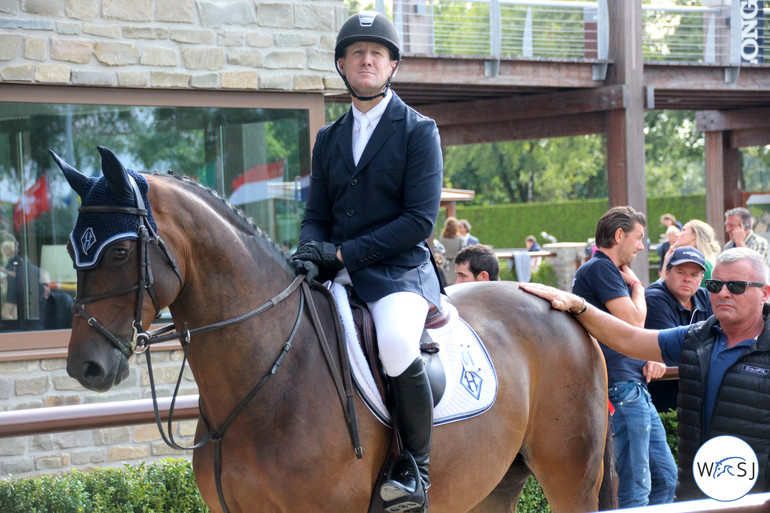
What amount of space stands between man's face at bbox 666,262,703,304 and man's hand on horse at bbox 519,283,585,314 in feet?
4.20

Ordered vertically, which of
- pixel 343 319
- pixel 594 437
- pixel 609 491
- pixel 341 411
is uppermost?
pixel 343 319

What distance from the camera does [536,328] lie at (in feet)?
13.6

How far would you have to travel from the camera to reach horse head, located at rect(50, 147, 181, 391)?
2754 millimetres

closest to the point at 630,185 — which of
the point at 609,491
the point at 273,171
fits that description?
the point at 273,171

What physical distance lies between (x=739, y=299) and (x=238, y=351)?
208 cm

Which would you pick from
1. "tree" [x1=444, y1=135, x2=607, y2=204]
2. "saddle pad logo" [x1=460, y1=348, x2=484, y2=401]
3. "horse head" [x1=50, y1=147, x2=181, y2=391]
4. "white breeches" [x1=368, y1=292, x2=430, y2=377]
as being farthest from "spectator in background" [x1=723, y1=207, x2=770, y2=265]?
"tree" [x1=444, y1=135, x2=607, y2=204]

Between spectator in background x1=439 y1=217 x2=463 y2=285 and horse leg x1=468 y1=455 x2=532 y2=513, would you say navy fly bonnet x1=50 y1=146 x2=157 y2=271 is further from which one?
spectator in background x1=439 y1=217 x2=463 y2=285

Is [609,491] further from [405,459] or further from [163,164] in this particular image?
[163,164]

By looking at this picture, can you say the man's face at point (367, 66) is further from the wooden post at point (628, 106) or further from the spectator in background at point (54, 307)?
the wooden post at point (628, 106)

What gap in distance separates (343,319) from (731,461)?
1765mm

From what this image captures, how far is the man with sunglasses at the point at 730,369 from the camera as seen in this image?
3.39 meters

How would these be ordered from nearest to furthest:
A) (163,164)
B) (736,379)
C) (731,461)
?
1. (731,461)
2. (736,379)
3. (163,164)

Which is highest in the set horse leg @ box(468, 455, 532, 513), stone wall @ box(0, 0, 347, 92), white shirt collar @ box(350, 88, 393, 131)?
stone wall @ box(0, 0, 347, 92)

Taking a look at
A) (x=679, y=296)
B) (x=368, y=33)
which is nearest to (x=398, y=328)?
(x=368, y=33)
